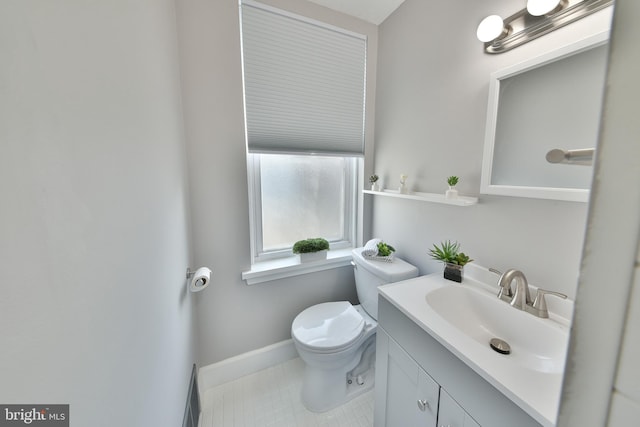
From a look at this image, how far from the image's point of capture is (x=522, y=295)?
861mm

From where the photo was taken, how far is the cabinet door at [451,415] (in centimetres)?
68

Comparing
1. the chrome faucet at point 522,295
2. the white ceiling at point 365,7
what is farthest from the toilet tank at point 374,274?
the white ceiling at point 365,7

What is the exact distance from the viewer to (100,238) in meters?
0.46

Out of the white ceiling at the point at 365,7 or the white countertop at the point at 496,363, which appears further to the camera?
the white ceiling at the point at 365,7

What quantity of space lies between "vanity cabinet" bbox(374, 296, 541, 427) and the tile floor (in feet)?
0.94

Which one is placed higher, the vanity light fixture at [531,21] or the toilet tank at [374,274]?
the vanity light fixture at [531,21]

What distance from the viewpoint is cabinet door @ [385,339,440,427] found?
81 cm

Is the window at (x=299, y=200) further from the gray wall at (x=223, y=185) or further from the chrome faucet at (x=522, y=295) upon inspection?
the chrome faucet at (x=522, y=295)

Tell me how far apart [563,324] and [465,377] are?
0.44 metres

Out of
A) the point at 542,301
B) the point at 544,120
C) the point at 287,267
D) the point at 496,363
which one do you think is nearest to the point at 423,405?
the point at 496,363

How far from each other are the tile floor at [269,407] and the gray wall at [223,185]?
210 mm

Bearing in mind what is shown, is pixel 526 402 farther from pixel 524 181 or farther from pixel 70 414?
pixel 70 414

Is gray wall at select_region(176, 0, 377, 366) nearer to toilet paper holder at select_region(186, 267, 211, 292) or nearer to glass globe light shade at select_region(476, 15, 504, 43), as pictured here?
toilet paper holder at select_region(186, 267, 211, 292)

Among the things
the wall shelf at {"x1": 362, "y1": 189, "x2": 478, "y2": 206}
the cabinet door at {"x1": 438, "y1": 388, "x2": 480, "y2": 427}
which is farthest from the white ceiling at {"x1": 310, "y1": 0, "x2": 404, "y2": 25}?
the cabinet door at {"x1": 438, "y1": 388, "x2": 480, "y2": 427}
